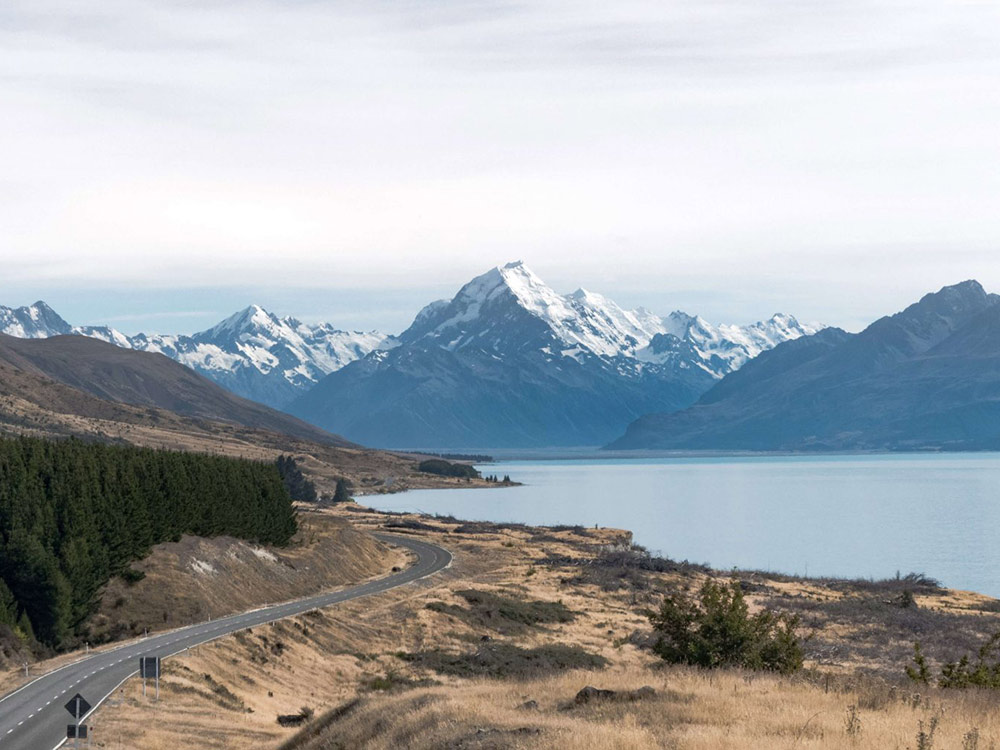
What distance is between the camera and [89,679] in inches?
1962

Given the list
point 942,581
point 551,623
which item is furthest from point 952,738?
point 942,581

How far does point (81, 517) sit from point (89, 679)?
21.4 m

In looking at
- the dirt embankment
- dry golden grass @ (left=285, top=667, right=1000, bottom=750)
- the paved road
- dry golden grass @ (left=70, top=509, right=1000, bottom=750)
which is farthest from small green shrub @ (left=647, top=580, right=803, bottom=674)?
the dirt embankment

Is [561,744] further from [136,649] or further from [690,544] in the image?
[690,544]

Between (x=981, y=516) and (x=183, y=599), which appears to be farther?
(x=981, y=516)

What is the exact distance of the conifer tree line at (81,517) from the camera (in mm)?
64125

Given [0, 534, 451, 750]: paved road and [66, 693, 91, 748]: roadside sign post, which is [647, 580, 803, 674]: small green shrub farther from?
[0, 534, 451, 750]: paved road

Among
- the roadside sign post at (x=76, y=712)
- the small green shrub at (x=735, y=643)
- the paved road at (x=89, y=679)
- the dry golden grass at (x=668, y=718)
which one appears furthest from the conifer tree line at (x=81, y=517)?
the dry golden grass at (x=668, y=718)

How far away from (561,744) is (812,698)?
7772 millimetres

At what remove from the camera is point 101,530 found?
72.4 metres

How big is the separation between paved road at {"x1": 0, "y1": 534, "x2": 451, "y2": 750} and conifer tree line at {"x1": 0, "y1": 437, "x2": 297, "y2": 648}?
584cm

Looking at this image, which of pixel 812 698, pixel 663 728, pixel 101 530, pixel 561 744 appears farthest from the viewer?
pixel 101 530

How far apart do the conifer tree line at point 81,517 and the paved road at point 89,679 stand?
5.84 meters

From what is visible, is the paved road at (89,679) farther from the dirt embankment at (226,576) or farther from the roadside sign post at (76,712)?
the dirt embankment at (226,576)
